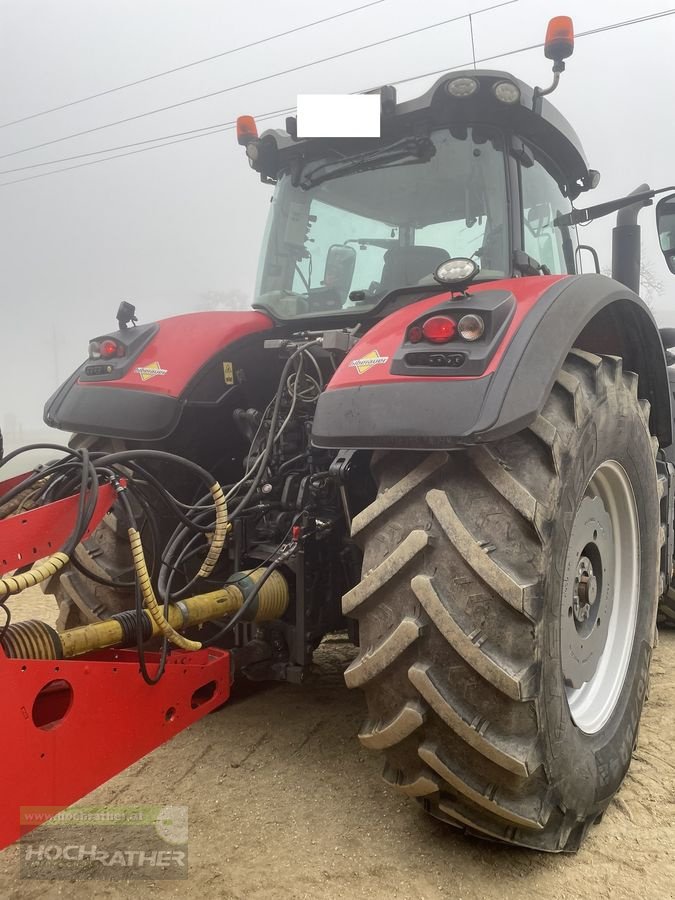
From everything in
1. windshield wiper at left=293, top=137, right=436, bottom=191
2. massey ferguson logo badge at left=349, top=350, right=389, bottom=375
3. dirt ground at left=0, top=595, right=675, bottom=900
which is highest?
windshield wiper at left=293, top=137, right=436, bottom=191

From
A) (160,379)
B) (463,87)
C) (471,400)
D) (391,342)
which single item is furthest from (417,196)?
(471,400)

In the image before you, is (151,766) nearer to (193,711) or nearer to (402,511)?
(193,711)

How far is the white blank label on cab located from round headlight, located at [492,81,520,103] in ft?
1.43

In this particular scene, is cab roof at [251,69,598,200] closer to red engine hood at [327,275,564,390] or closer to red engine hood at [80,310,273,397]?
red engine hood at [80,310,273,397]

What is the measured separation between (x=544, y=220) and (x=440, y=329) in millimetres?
1352

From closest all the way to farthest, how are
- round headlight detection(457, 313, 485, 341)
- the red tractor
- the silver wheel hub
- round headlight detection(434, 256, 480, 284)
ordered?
the red tractor, round headlight detection(457, 313, 485, 341), round headlight detection(434, 256, 480, 284), the silver wheel hub

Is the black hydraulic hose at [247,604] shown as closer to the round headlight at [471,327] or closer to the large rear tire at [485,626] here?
the large rear tire at [485,626]

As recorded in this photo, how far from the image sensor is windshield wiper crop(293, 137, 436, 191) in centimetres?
257

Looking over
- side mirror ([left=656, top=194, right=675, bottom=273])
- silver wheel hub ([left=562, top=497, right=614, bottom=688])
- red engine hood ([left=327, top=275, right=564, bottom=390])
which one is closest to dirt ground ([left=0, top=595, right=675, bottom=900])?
silver wheel hub ([left=562, top=497, right=614, bottom=688])

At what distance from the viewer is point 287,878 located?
178cm

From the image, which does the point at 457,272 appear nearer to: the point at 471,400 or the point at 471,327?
the point at 471,327

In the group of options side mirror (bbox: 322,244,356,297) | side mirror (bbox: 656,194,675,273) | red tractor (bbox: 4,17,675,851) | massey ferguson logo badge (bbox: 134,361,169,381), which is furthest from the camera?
side mirror (bbox: 322,244,356,297)

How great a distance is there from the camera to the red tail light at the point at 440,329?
176 centimetres

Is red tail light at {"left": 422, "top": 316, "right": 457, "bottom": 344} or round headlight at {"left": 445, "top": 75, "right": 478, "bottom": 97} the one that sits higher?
round headlight at {"left": 445, "top": 75, "right": 478, "bottom": 97}
